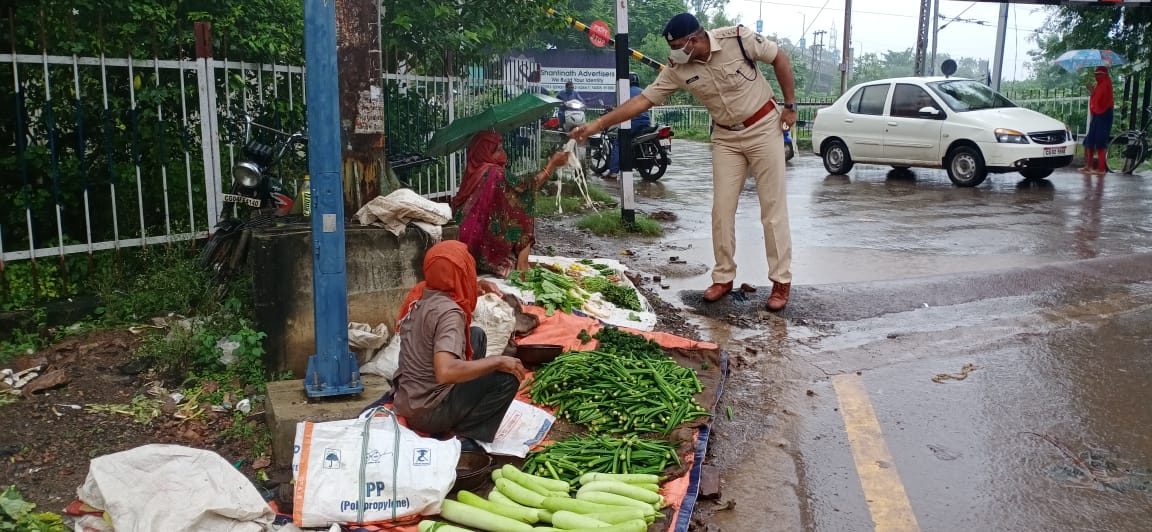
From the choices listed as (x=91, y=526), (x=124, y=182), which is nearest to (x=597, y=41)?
(x=124, y=182)

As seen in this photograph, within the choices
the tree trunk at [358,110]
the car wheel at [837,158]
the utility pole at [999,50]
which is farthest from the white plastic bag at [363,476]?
the utility pole at [999,50]

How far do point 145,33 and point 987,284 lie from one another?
22.5 feet

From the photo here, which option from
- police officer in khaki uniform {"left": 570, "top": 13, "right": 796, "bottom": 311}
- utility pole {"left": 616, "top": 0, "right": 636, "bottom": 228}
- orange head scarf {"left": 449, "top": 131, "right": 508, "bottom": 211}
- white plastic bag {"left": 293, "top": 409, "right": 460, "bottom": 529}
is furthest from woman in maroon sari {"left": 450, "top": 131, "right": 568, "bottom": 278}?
white plastic bag {"left": 293, "top": 409, "right": 460, "bottom": 529}

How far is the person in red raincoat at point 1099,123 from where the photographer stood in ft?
52.1

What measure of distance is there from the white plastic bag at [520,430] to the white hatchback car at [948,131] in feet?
37.6

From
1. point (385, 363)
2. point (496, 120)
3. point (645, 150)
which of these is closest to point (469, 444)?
point (385, 363)

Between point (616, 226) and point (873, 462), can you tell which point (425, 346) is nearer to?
point (873, 462)

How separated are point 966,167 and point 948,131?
2.00 ft

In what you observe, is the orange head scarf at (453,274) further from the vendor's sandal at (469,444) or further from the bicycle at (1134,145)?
the bicycle at (1134,145)

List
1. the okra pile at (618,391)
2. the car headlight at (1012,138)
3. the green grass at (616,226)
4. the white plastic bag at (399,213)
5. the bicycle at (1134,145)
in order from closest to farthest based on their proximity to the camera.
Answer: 1. the okra pile at (618,391)
2. the white plastic bag at (399,213)
3. the green grass at (616,226)
4. the car headlight at (1012,138)
5. the bicycle at (1134,145)

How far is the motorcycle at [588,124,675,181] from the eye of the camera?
50.8ft

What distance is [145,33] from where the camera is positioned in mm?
7117

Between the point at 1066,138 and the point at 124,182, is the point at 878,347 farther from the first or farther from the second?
the point at 1066,138

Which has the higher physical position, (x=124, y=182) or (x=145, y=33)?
(x=145, y=33)
